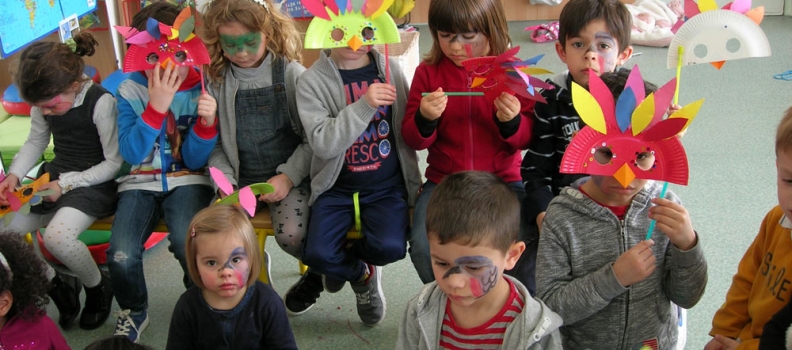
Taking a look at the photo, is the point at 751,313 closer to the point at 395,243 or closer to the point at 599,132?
the point at 599,132

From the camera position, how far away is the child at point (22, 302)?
175cm

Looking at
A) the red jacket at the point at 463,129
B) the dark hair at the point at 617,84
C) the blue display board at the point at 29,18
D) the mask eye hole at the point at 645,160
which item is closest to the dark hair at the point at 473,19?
the red jacket at the point at 463,129

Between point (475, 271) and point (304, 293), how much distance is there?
111 centimetres

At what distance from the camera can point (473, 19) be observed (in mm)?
1996

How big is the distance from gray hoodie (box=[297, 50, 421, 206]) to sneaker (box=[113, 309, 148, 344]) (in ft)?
2.22

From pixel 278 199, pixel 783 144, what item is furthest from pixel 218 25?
pixel 783 144

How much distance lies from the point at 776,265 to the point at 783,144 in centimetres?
25

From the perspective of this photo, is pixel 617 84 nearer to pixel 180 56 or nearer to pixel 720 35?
pixel 720 35

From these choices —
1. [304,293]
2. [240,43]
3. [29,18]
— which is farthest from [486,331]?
[29,18]

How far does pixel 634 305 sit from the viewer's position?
5.20 ft

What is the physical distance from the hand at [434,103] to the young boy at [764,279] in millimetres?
814

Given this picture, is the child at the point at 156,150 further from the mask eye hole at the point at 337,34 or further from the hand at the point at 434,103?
the hand at the point at 434,103

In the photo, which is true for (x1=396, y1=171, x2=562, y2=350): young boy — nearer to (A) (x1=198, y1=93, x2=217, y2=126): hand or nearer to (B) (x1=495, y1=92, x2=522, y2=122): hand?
(B) (x1=495, y1=92, x2=522, y2=122): hand

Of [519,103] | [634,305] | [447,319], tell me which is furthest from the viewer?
[519,103]
